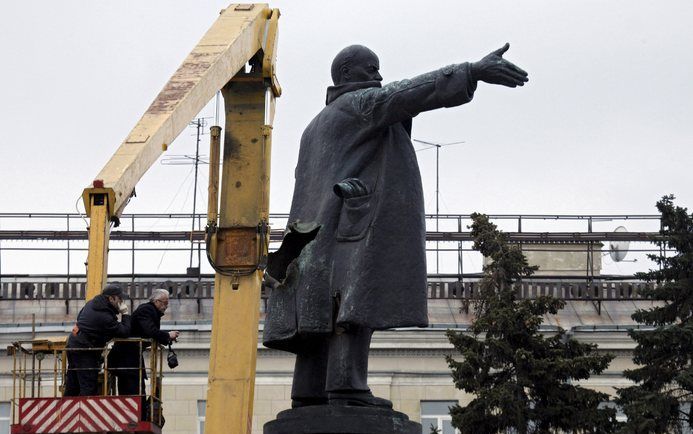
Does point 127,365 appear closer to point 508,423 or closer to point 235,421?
point 235,421

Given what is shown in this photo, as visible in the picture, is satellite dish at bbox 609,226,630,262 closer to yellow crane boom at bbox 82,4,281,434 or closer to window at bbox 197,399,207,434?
window at bbox 197,399,207,434

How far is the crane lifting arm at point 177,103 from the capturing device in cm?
2273

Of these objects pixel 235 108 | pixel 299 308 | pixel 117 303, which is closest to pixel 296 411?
pixel 299 308

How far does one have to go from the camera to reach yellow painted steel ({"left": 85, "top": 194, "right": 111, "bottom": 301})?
2264 centimetres

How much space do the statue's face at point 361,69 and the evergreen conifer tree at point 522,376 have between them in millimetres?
19022

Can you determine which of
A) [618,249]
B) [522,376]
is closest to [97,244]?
[522,376]

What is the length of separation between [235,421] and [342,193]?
11694 mm

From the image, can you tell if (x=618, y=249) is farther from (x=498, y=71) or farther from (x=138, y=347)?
(x=498, y=71)

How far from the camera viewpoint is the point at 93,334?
68.0 ft

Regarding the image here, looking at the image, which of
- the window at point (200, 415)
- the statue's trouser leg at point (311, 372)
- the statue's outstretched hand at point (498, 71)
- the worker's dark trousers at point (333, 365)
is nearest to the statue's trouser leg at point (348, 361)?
the worker's dark trousers at point (333, 365)

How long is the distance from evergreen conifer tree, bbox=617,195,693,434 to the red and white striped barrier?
13.1m

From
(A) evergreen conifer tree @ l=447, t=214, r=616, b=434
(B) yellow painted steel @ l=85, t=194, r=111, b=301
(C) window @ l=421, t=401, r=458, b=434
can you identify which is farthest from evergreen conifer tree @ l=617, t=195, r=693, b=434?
(B) yellow painted steel @ l=85, t=194, r=111, b=301

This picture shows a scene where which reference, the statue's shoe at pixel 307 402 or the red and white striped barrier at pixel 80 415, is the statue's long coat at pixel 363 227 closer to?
the statue's shoe at pixel 307 402

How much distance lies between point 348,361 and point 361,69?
2287mm
